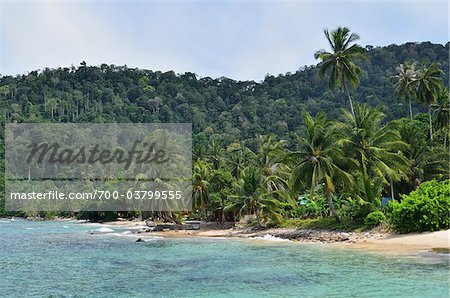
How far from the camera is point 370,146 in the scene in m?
33.1

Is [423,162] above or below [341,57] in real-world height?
below

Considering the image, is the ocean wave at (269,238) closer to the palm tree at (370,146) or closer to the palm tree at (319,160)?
the palm tree at (319,160)

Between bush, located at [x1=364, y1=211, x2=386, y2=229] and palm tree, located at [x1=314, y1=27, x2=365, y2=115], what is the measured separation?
12585mm

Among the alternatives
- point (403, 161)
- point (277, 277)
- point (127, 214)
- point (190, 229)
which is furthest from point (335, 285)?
point (127, 214)

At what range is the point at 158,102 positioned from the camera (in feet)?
506

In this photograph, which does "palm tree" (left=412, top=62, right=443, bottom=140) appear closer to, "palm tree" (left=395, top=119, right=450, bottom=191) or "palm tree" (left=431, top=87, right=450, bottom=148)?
"palm tree" (left=431, top=87, right=450, bottom=148)

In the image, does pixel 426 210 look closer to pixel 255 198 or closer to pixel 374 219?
pixel 374 219

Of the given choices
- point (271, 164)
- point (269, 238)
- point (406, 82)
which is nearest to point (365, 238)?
point (269, 238)

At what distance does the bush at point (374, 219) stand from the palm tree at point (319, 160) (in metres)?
3.03

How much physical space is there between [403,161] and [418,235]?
7.77 m

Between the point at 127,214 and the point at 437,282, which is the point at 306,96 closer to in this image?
the point at 127,214

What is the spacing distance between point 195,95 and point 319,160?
5166 inches

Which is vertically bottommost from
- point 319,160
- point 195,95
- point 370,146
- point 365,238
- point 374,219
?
point 365,238

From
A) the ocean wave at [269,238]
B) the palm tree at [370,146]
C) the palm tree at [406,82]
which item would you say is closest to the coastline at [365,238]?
the ocean wave at [269,238]
